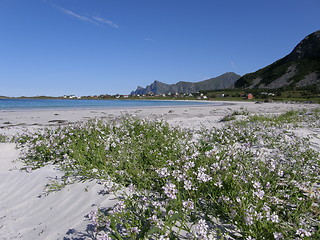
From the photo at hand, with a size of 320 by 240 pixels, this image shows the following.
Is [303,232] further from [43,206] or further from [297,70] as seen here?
[297,70]

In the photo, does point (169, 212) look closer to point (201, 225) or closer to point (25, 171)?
point (201, 225)

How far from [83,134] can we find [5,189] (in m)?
3.03

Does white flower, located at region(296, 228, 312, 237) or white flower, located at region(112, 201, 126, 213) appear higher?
white flower, located at region(112, 201, 126, 213)

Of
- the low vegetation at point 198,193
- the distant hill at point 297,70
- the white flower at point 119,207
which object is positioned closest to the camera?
the low vegetation at point 198,193

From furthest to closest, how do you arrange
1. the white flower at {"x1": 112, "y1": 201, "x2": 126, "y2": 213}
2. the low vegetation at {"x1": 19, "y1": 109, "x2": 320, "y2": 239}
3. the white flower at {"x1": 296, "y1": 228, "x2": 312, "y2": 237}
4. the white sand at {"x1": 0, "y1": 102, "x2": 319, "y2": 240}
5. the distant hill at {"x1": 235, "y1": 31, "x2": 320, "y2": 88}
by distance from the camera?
the distant hill at {"x1": 235, "y1": 31, "x2": 320, "y2": 88}, the white sand at {"x1": 0, "y1": 102, "x2": 319, "y2": 240}, the white flower at {"x1": 112, "y1": 201, "x2": 126, "y2": 213}, the low vegetation at {"x1": 19, "y1": 109, "x2": 320, "y2": 239}, the white flower at {"x1": 296, "y1": 228, "x2": 312, "y2": 237}

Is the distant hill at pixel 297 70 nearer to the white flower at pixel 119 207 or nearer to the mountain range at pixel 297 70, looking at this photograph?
the mountain range at pixel 297 70

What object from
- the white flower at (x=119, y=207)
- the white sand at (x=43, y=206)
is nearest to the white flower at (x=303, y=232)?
the white flower at (x=119, y=207)

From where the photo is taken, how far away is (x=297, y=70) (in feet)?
528

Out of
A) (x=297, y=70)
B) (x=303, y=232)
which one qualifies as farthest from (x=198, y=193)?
(x=297, y=70)

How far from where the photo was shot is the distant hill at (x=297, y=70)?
14475cm

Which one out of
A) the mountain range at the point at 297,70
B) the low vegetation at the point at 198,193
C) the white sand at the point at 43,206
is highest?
the mountain range at the point at 297,70

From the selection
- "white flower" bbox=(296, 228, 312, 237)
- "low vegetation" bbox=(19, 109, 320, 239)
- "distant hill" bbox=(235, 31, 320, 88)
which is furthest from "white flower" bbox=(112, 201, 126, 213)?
"distant hill" bbox=(235, 31, 320, 88)

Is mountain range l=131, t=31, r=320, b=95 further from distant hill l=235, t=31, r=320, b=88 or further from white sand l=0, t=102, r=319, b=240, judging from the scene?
white sand l=0, t=102, r=319, b=240

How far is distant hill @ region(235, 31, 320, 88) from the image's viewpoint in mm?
144750
